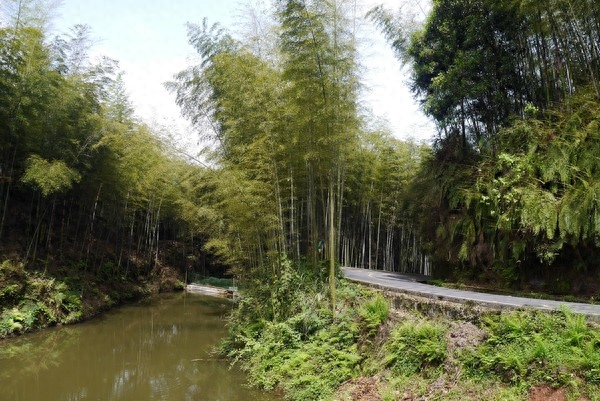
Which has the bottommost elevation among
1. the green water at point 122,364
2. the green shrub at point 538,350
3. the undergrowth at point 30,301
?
the green water at point 122,364

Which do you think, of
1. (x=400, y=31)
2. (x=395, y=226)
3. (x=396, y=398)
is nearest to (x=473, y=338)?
(x=396, y=398)

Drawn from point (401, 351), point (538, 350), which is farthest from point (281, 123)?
point (538, 350)

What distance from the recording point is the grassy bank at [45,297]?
9711 mm

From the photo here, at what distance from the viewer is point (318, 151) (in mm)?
7176

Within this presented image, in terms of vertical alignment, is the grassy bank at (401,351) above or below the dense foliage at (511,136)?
below

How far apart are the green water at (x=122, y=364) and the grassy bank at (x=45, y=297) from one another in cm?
33

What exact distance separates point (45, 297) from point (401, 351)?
9449 millimetres

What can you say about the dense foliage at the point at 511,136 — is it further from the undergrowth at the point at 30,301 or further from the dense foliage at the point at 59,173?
the undergrowth at the point at 30,301

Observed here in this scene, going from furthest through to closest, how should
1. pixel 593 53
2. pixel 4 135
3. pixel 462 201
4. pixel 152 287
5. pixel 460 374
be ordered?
pixel 152 287 → pixel 4 135 → pixel 462 201 → pixel 593 53 → pixel 460 374

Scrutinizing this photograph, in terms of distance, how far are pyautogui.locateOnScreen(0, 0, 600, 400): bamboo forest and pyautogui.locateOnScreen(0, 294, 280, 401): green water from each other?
57cm

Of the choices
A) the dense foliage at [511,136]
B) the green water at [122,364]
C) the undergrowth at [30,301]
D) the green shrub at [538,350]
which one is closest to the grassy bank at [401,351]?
the green shrub at [538,350]

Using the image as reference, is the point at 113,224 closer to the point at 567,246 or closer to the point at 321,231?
the point at 321,231

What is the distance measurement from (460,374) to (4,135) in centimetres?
1085

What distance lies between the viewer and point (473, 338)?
16.0 feet
